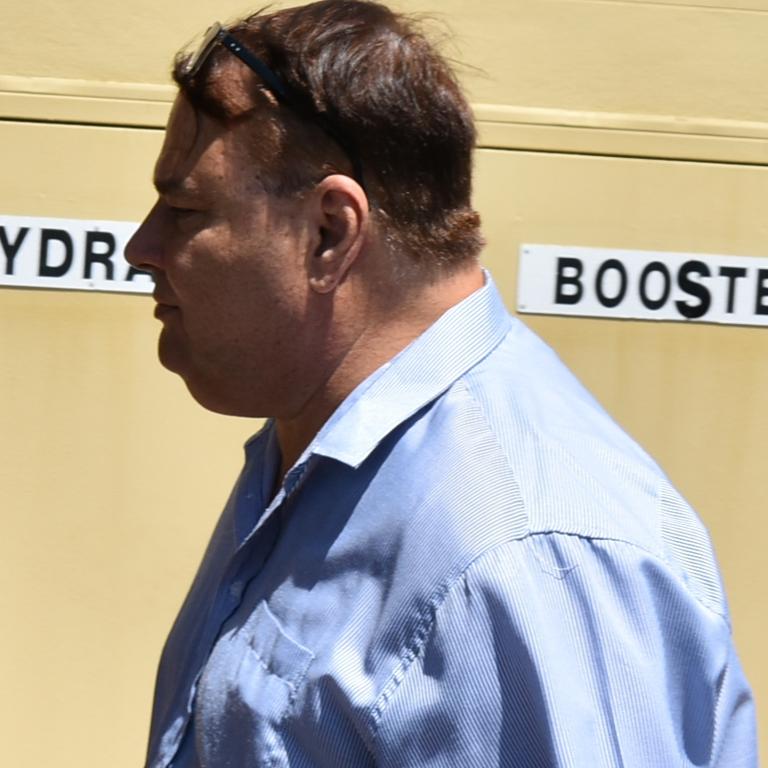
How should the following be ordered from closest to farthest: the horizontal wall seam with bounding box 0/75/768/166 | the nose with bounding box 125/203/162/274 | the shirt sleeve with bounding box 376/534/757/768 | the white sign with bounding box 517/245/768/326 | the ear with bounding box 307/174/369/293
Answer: the shirt sleeve with bounding box 376/534/757/768
the ear with bounding box 307/174/369/293
the nose with bounding box 125/203/162/274
the horizontal wall seam with bounding box 0/75/768/166
the white sign with bounding box 517/245/768/326

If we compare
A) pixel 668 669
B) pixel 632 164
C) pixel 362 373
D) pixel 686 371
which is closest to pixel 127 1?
pixel 632 164

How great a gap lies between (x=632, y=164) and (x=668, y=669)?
1.86 metres

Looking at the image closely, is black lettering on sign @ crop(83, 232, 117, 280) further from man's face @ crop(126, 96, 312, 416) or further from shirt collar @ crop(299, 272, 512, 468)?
shirt collar @ crop(299, 272, 512, 468)

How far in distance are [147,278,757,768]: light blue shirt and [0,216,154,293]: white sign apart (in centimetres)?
147

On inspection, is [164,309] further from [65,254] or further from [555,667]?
[65,254]

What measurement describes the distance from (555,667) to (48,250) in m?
1.93

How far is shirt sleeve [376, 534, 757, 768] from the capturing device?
106cm

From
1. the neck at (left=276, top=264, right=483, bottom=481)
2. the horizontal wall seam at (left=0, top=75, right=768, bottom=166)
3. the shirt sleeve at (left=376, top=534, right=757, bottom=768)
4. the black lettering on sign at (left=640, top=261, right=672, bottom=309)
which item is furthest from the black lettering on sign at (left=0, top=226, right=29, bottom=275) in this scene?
the shirt sleeve at (left=376, top=534, right=757, bottom=768)

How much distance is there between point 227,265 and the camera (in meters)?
1.36

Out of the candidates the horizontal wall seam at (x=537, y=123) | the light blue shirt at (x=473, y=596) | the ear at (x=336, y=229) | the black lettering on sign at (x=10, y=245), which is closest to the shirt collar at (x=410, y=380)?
the light blue shirt at (x=473, y=596)

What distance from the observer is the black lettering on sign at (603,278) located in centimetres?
279

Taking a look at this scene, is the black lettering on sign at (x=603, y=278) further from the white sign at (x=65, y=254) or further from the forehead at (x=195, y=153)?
the forehead at (x=195, y=153)

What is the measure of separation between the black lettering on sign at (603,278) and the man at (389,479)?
1407 millimetres

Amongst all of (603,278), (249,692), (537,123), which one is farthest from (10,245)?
(249,692)
